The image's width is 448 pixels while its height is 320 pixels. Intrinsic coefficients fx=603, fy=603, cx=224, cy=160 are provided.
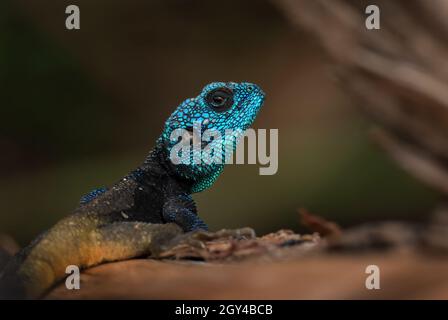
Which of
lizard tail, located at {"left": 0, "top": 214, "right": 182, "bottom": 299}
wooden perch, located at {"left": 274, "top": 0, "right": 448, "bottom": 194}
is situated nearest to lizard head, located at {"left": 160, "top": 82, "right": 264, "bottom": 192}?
lizard tail, located at {"left": 0, "top": 214, "right": 182, "bottom": 299}

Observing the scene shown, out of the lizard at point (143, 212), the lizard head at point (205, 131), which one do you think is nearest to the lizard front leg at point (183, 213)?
the lizard at point (143, 212)

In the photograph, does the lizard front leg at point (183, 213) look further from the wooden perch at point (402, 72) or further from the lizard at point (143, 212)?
the wooden perch at point (402, 72)

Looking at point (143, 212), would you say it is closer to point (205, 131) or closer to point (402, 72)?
point (205, 131)

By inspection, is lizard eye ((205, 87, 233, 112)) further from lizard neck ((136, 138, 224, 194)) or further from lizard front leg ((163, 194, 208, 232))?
lizard front leg ((163, 194, 208, 232))

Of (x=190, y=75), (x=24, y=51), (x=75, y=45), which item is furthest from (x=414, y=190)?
(x=24, y=51)

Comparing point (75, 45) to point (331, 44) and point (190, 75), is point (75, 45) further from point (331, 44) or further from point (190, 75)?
point (331, 44)

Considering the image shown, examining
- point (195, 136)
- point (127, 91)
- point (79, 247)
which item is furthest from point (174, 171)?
point (127, 91)

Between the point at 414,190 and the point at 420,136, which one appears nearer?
the point at 420,136
